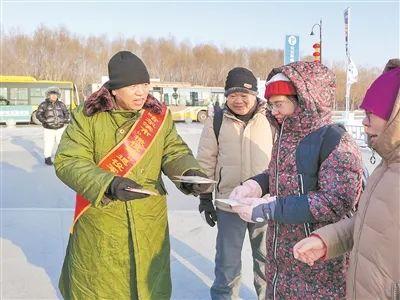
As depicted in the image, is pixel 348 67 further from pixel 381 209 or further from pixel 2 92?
pixel 2 92

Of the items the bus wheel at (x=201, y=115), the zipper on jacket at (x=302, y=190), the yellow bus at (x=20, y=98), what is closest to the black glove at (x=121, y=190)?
the zipper on jacket at (x=302, y=190)

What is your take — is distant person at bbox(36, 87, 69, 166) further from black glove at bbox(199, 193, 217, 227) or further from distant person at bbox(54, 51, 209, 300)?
distant person at bbox(54, 51, 209, 300)

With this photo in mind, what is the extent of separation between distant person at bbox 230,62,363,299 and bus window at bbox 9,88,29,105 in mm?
22710

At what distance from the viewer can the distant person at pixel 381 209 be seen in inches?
50.1

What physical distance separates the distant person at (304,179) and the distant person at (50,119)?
7.42m

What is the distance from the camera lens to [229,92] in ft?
9.18

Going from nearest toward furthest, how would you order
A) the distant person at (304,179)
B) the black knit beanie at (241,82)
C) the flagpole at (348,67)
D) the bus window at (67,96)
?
the distant person at (304,179) → the black knit beanie at (241,82) → the flagpole at (348,67) → the bus window at (67,96)

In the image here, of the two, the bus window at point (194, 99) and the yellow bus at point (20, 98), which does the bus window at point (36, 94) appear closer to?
the yellow bus at point (20, 98)

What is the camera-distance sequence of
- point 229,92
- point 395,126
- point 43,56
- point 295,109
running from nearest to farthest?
point 395,126 → point 295,109 → point 229,92 → point 43,56

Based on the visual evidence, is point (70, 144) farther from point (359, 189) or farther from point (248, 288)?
point (248, 288)

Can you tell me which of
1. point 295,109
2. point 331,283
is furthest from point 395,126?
point 331,283

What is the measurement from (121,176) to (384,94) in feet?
3.94

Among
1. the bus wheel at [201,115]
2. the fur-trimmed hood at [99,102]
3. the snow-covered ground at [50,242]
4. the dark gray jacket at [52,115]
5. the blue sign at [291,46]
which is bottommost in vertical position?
the bus wheel at [201,115]

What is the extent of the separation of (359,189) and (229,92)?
1337mm
